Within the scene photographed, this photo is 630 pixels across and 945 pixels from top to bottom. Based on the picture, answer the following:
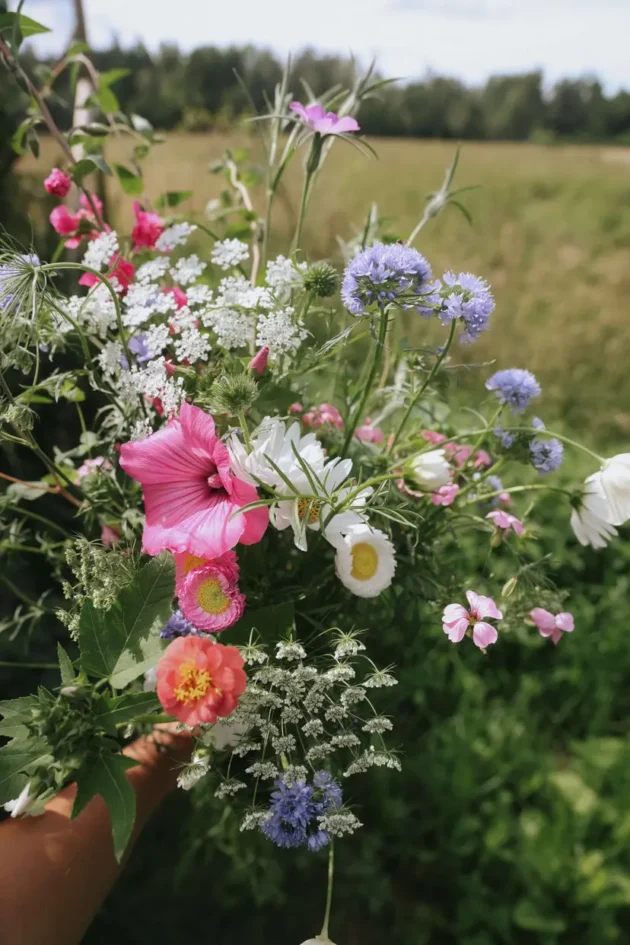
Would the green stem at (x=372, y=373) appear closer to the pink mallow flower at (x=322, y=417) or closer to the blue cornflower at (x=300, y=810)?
the pink mallow flower at (x=322, y=417)

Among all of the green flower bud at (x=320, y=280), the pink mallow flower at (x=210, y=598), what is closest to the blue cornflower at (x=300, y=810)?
the pink mallow flower at (x=210, y=598)

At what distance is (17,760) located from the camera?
0.41m

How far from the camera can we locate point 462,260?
10.8 ft

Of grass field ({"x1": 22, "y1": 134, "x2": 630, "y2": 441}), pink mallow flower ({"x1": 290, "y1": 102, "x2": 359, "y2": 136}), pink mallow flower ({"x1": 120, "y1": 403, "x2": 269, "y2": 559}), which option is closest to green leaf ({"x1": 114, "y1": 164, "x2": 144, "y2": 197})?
pink mallow flower ({"x1": 290, "y1": 102, "x2": 359, "y2": 136})

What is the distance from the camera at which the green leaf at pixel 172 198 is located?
68 centimetres

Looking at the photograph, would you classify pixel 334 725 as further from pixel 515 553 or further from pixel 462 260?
pixel 462 260

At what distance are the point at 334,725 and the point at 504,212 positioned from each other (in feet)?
13.7

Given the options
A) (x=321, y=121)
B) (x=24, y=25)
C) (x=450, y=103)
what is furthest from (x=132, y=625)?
(x=450, y=103)

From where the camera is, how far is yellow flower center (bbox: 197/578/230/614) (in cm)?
43

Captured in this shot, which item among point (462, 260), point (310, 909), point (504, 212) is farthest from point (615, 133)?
point (310, 909)

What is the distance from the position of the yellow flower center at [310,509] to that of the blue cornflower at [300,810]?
0.15m

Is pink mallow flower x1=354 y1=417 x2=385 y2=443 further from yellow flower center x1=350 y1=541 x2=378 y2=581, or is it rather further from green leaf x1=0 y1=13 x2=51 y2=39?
green leaf x1=0 y1=13 x2=51 y2=39

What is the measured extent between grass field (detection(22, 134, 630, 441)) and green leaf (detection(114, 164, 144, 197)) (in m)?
0.84

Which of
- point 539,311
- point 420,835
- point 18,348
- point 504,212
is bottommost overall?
point 420,835
